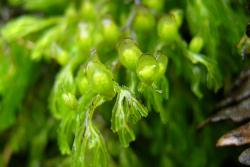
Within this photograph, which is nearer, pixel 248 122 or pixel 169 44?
pixel 248 122

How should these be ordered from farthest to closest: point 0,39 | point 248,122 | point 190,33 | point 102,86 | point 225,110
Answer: point 0,39
point 190,33
point 225,110
point 248,122
point 102,86

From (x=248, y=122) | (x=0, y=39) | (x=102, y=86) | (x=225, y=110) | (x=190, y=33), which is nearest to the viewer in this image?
(x=102, y=86)

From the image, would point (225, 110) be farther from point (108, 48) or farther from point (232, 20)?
point (108, 48)

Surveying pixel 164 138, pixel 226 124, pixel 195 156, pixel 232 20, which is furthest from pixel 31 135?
pixel 232 20

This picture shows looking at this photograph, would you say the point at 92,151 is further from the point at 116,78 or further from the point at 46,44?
the point at 46,44

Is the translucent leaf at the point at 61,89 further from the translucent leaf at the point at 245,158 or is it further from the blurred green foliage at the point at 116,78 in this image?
the translucent leaf at the point at 245,158

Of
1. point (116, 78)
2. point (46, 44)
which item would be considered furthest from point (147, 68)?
point (46, 44)

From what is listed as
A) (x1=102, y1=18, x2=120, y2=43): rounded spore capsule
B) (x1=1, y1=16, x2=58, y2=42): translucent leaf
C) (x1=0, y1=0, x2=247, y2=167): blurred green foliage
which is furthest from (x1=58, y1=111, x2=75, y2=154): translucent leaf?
(x1=1, y1=16, x2=58, y2=42): translucent leaf

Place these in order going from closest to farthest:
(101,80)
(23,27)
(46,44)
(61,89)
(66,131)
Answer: (101,80)
(66,131)
(61,89)
(46,44)
(23,27)
